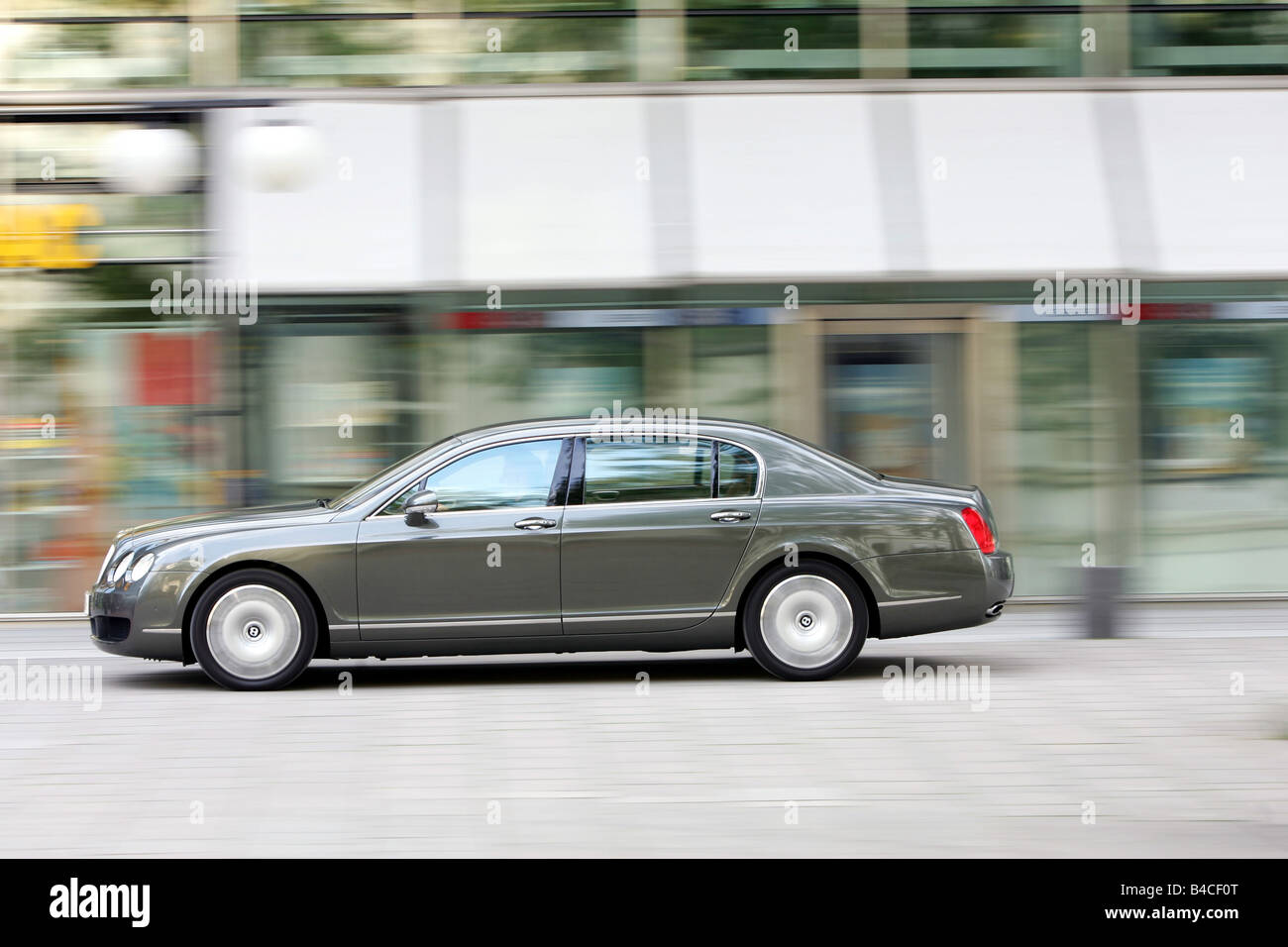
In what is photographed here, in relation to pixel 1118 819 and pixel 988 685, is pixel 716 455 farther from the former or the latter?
pixel 1118 819

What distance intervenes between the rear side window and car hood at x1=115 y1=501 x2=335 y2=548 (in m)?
2.24

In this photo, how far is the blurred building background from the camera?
13367mm

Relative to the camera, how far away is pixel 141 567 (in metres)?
9.13

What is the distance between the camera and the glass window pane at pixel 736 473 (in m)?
9.42

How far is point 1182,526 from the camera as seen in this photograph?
13.7 metres

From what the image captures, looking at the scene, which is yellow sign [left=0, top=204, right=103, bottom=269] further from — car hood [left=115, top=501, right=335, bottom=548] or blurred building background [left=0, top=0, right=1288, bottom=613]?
car hood [left=115, top=501, right=335, bottom=548]

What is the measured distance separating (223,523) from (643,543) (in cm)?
237
